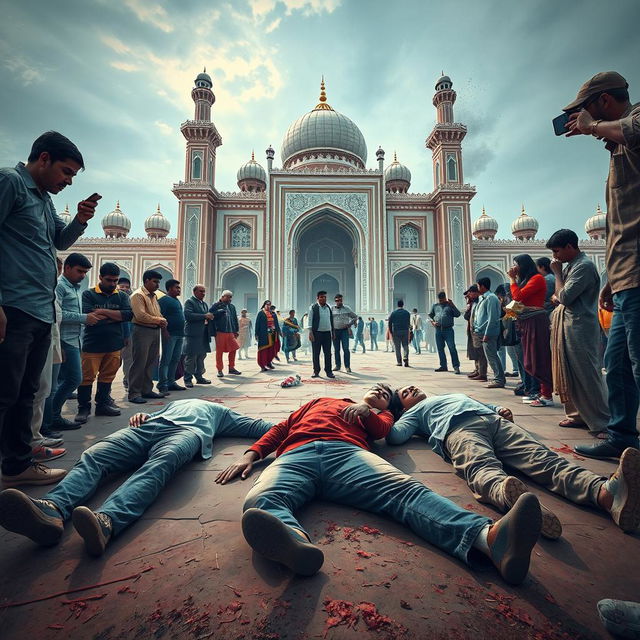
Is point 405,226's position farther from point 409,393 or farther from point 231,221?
point 409,393

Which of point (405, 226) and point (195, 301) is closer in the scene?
point (195, 301)

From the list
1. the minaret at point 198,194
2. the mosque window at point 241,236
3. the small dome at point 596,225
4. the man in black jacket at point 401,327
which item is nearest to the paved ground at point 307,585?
the man in black jacket at point 401,327

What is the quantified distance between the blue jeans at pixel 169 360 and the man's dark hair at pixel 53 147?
8.61ft

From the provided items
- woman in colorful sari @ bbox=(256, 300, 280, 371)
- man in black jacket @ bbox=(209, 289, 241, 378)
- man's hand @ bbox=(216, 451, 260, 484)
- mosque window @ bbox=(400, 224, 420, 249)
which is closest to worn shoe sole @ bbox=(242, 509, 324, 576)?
man's hand @ bbox=(216, 451, 260, 484)

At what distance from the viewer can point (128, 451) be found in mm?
1710

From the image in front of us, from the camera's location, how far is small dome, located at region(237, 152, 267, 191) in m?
22.5

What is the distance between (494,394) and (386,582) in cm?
342

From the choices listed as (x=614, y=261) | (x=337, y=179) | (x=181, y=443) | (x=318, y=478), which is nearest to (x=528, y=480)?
(x=318, y=478)

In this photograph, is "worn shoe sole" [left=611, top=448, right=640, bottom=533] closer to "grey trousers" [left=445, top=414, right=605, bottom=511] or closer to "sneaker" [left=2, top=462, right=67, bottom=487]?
"grey trousers" [left=445, top=414, right=605, bottom=511]

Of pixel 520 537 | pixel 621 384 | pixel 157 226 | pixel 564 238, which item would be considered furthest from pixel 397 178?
pixel 520 537

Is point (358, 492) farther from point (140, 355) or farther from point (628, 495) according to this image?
point (140, 355)

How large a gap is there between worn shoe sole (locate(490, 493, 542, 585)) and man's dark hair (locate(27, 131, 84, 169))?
7.81 ft

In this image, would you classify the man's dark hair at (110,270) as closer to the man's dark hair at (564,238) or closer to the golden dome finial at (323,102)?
the man's dark hair at (564,238)

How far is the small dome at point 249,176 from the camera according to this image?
22.5 m
